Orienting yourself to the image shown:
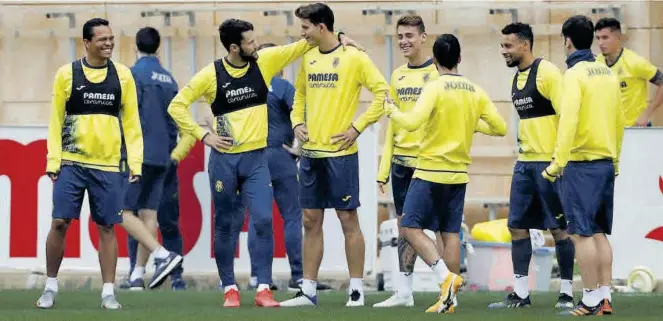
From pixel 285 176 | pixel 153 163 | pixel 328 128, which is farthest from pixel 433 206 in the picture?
pixel 153 163

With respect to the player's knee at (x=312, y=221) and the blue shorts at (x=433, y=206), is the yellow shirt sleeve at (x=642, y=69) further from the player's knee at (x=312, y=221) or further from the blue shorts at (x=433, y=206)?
the player's knee at (x=312, y=221)

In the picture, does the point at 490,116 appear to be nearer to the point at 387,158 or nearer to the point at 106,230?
the point at 387,158

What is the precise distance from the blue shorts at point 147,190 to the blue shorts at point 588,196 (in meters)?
5.24

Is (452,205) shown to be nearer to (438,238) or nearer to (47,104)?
(438,238)

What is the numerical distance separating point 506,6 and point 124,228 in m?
5.14

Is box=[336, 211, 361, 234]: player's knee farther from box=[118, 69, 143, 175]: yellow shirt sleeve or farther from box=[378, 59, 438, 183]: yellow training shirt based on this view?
box=[118, 69, 143, 175]: yellow shirt sleeve

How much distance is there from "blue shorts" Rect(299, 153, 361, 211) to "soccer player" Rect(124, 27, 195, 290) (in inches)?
123

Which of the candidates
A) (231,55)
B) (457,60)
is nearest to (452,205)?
(457,60)

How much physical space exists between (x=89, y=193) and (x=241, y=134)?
122 centimetres

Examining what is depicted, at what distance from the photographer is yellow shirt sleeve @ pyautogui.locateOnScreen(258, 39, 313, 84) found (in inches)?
547

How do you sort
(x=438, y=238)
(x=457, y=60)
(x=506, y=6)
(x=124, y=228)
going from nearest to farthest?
(x=457, y=60)
(x=438, y=238)
(x=124, y=228)
(x=506, y=6)

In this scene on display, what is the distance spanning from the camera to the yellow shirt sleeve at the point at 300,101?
13992mm

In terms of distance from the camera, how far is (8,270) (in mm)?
17188

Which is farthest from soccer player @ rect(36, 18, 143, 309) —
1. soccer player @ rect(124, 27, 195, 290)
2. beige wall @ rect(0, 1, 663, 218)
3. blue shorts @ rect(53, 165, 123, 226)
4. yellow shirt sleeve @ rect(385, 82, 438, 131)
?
beige wall @ rect(0, 1, 663, 218)
